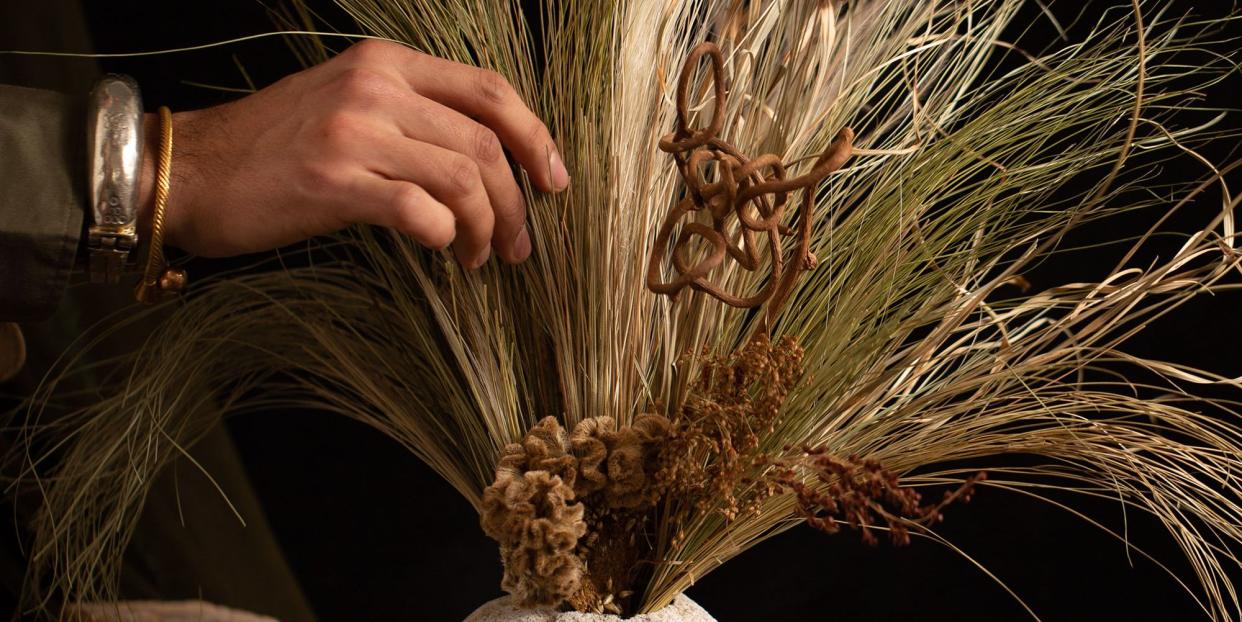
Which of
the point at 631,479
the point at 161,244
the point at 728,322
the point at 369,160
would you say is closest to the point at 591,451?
the point at 631,479

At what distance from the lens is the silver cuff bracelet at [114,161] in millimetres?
774

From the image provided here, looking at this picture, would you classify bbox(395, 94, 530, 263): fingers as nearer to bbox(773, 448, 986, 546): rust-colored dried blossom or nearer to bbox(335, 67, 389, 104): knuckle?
bbox(335, 67, 389, 104): knuckle

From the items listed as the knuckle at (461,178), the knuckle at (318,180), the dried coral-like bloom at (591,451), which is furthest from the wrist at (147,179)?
the dried coral-like bloom at (591,451)

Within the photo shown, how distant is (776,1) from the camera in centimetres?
77

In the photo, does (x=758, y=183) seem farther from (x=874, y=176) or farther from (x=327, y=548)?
(x=327, y=548)

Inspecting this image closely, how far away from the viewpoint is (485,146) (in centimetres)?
78

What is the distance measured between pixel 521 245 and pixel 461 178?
2.8 inches

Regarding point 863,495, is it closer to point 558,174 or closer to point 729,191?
point 729,191

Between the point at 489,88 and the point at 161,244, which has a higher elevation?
the point at 489,88

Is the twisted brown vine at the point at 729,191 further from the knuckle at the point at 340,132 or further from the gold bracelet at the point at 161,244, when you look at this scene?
the gold bracelet at the point at 161,244

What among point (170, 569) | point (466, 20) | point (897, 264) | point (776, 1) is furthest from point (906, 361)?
point (170, 569)

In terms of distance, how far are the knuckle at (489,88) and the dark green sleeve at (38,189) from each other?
29cm

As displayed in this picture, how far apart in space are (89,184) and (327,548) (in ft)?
2.51

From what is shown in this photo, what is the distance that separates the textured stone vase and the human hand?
249 millimetres
